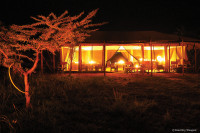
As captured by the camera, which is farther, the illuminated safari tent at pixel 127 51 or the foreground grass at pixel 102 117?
the illuminated safari tent at pixel 127 51

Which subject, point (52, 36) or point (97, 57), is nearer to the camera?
point (52, 36)

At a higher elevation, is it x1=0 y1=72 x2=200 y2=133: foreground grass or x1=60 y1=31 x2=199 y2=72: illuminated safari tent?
x1=60 y1=31 x2=199 y2=72: illuminated safari tent

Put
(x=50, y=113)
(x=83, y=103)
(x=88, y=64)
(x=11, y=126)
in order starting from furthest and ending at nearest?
(x=88, y=64) → (x=83, y=103) → (x=50, y=113) → (x=11, y=126)

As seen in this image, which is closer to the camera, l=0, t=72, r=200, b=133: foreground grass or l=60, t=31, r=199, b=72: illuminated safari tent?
l=0, t=72, r=200, b=133: foreground grass

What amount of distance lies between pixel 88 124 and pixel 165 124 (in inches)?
56.0

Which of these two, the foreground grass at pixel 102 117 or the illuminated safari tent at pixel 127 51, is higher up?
the illuminated safari tent at pixel 127 51

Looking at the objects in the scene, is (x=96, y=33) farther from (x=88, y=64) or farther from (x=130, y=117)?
(x=130, y=117)

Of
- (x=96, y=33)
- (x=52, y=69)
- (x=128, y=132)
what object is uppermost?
(x=96, y=33)

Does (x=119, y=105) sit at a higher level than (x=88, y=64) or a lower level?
lower

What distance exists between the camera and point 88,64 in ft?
40.7

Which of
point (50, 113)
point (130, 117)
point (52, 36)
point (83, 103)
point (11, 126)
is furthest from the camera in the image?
point (83, 103)

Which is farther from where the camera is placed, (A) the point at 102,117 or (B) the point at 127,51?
(B) the point at 127,51

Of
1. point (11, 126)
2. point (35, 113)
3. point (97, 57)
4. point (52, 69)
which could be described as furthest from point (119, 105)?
point (97, 57)

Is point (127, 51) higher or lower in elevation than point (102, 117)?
higher
